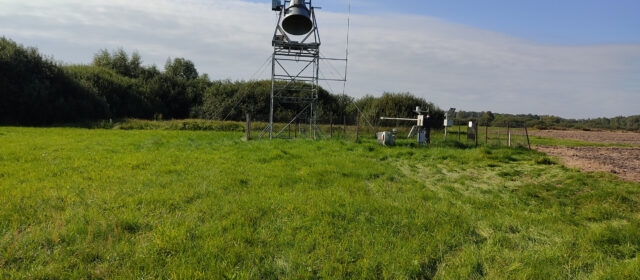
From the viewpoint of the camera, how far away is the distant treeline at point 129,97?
93.4 feet

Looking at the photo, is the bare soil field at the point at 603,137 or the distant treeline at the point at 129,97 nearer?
the bare soil field at the point at 603,137

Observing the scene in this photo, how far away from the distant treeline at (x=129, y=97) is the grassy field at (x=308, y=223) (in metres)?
14.5

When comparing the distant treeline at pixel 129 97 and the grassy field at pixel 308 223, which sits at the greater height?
the distant treeline at pixel 129 97

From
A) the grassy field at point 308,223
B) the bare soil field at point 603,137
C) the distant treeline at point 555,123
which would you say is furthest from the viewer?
the distant treeline at point 555,123

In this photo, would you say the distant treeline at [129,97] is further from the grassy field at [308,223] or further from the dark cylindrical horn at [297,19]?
the grassy field at [308,223]

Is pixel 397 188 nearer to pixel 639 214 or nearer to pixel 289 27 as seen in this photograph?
pixel 639 214

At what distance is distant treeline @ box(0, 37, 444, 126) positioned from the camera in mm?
28519

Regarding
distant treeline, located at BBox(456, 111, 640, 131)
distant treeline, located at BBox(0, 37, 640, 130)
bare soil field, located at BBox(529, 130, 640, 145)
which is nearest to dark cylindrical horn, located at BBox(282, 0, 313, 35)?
distant treeline, located at BBox(0, 37, 640, 130)

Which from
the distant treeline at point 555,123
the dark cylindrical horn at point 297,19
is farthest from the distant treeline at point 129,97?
the distant treeline at point 555,123

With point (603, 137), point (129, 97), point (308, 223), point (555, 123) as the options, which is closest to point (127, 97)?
point (129, 97)

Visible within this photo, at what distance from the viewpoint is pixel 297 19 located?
16688mm

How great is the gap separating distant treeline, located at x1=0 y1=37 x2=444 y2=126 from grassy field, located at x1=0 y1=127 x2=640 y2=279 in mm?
14840

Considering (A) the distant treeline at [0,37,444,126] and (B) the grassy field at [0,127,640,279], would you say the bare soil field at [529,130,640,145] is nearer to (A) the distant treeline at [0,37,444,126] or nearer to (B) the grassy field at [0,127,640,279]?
(A) the distant treeline at [0,37,444,126]

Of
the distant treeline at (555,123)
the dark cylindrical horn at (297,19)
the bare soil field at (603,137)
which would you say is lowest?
the bare soil field at (603,137)
